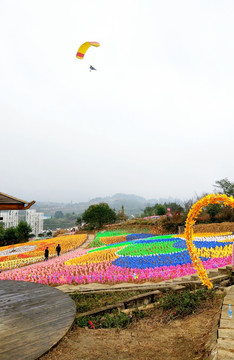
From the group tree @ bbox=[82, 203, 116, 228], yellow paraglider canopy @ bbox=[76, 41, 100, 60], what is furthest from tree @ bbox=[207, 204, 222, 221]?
tree @ bbox=[82, 203, 116, 228]

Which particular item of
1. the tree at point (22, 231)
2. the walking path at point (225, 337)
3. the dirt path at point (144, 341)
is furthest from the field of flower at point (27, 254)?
the tree at point (22, 231)

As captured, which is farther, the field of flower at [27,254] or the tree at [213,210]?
the tree at [213,210]

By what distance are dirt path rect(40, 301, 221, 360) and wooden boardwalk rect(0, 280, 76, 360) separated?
0.67 ft

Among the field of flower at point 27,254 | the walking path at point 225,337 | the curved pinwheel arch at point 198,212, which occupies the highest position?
the curved pinwheel arch at point 198,212

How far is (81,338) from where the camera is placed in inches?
164

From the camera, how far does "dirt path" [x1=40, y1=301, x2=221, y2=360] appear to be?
361 cm

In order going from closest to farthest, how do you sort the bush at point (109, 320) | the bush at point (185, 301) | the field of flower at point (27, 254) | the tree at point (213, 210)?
the bush at point (109, 320) < the bush at point (185, 301) < the field of flower at point (27, 254) < the tree at point (213, 210)

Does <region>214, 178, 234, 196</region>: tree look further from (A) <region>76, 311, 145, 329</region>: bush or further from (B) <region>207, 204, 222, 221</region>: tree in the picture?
(A) <region>76, 311, 145, 329</region>: bush

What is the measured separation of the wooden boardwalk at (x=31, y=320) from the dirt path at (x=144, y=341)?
0.21 meters

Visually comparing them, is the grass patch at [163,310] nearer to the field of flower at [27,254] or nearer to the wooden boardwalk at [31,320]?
the wooden boardwalk at [31,320]

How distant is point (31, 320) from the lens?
14.8ft

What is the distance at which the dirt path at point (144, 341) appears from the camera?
3613mm


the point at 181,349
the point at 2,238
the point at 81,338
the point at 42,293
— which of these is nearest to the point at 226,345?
the point at 181,349

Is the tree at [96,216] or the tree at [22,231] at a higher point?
the tree at [96,216]
